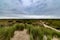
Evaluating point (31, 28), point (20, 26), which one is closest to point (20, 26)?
point (20, 26)

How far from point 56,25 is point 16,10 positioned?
0.43 m

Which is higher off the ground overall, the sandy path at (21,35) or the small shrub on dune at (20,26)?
the small shrub on dune at (20,26)

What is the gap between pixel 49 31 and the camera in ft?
3.42

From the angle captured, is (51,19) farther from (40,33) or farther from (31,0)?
(31,0)

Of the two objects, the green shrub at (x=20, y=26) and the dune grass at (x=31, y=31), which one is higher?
the green shrub at (x=20, y=26)

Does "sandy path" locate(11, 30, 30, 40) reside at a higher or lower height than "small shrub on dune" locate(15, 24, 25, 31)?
lower

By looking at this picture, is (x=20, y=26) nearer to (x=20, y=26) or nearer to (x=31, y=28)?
(x=20, y=26)

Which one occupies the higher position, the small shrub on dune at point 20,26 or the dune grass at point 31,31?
the small shrub on dune at point 20,26

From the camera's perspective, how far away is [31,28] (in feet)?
3.48

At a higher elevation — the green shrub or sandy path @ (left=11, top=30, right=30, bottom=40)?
the green shrub

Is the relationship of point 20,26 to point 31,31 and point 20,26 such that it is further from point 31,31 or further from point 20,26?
point 31,31

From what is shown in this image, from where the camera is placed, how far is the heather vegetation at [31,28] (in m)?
1.03

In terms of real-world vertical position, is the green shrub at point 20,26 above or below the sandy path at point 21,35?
above

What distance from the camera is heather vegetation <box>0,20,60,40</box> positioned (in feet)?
3.37
